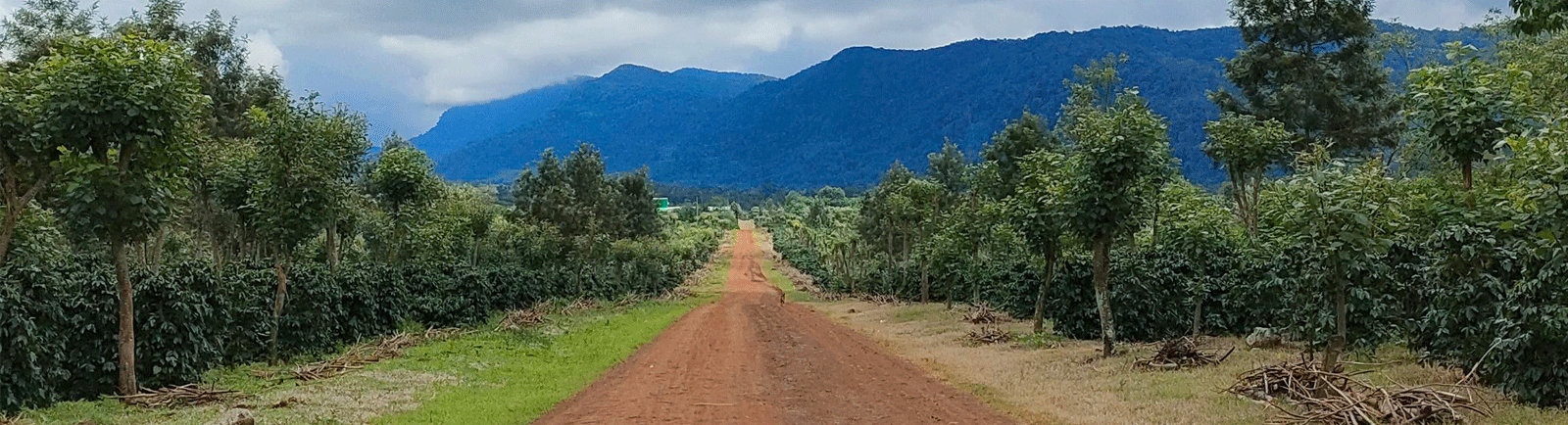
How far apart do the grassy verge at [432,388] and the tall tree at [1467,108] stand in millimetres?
12429

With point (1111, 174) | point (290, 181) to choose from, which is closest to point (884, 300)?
point (1111, 174)

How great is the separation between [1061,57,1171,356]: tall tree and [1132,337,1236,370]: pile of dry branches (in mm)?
2000

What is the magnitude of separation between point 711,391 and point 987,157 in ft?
82.3

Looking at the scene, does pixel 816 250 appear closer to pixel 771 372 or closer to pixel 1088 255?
pixel 1088 255

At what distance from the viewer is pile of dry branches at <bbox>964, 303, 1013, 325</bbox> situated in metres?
26.6

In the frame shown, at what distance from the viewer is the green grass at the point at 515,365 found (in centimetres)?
1242

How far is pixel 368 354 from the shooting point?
1869 cm

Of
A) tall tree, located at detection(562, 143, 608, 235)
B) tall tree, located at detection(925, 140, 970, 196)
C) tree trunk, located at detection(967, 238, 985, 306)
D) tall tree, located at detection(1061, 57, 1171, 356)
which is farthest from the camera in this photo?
tall tree, located at detection(562, 143, 608, 235)

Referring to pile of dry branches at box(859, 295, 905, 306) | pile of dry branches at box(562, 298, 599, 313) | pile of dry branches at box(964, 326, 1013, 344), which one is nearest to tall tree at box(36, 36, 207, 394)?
pile of dry branches at box(964, 326, 1013, 344)

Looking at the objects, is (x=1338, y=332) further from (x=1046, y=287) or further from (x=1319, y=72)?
(x=1319, y=72)

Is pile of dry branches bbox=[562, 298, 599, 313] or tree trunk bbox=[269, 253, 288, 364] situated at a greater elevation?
tree trunk bbox=[269, 253, 288, 364]

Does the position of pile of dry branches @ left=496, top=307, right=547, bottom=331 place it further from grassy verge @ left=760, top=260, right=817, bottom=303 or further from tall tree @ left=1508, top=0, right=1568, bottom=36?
tall tree @ left=1508, top=0, right=1568, bottom=36

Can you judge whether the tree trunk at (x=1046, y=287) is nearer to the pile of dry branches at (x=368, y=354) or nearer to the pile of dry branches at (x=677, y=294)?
the pile of dry branches at (x=368, y=354)

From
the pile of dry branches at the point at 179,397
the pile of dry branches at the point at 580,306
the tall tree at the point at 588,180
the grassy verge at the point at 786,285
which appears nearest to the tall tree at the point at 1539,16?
the pile of dry branches at the point at 179,397
